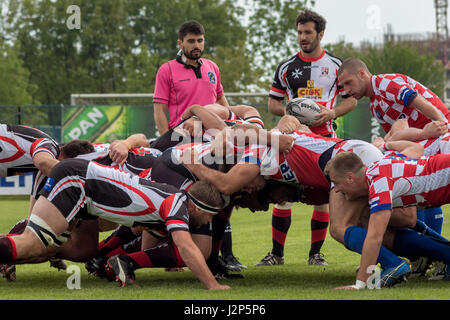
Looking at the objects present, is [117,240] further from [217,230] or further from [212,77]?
[212,77]

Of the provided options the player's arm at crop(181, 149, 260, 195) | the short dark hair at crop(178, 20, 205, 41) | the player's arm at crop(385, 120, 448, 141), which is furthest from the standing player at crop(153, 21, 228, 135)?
the player's arm at crop(385, 120, 448, 141)

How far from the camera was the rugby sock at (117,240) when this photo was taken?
6961mm

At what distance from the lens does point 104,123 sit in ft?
62.0

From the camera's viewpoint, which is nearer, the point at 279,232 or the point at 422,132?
the point at 422,132

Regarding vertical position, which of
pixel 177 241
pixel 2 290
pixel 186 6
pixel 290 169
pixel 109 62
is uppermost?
pixel 186 6

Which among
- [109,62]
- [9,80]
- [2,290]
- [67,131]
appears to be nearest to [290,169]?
[2,290]

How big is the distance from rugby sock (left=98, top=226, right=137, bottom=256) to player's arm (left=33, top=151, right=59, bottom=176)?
0.86 metres

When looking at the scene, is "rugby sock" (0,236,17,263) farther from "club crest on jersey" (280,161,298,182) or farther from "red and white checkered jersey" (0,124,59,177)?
"club crest on jersey" (280,161,298,182)

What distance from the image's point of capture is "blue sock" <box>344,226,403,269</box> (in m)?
5.83

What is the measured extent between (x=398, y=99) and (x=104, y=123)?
12943 mm

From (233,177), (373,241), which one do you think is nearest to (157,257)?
(233,177)

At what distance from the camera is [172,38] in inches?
1967

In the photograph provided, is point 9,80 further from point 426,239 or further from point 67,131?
point 426,239
